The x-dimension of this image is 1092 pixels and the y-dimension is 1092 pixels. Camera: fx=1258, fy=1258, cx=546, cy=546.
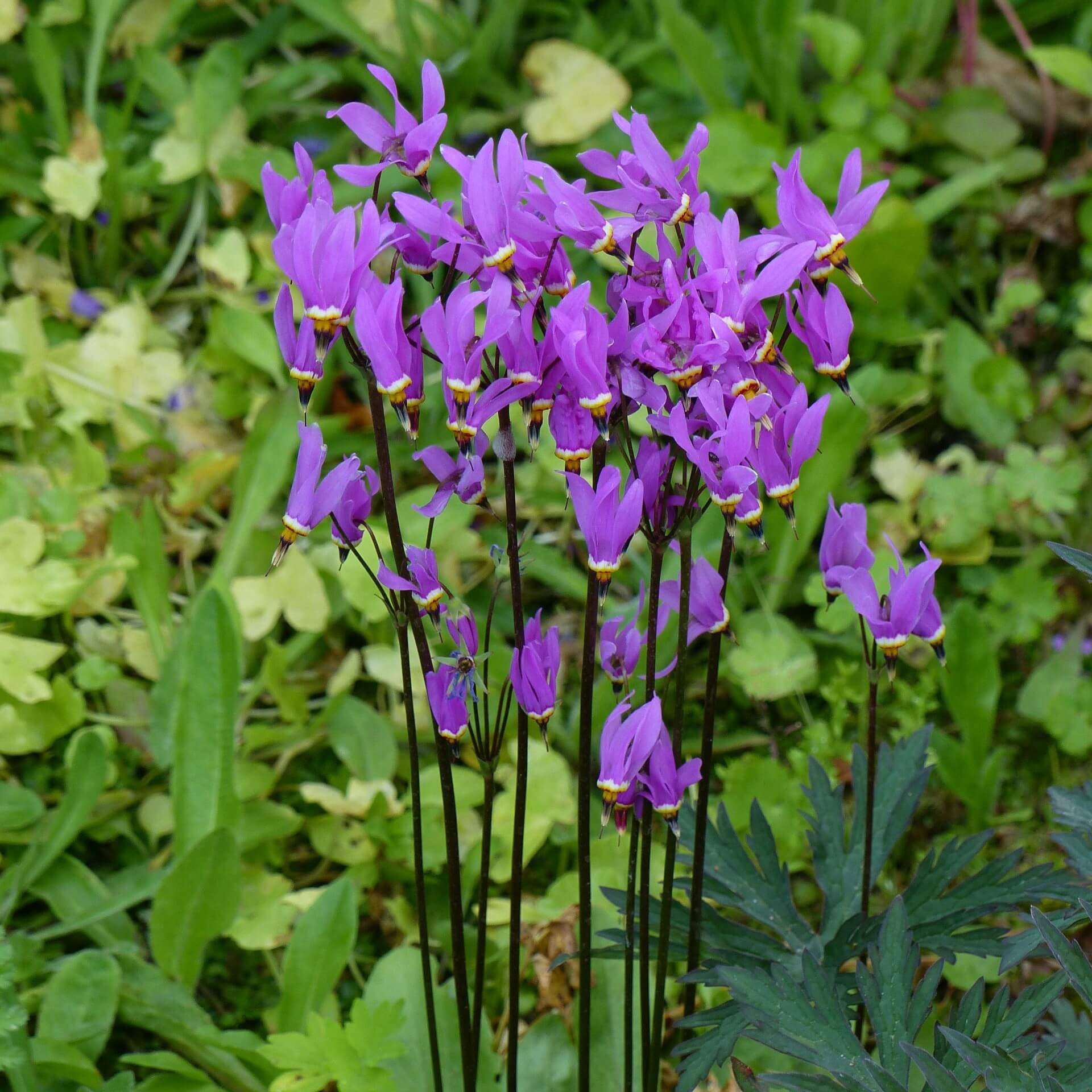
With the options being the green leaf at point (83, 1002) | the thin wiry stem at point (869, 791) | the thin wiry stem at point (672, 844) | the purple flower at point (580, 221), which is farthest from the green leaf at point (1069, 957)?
the green leaf at point (83, 1002)

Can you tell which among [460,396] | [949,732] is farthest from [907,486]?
[460,396]

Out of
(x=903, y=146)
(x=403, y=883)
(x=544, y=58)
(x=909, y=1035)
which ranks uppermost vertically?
(x=544, y=58)

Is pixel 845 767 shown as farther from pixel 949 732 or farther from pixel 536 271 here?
pixel 536 271

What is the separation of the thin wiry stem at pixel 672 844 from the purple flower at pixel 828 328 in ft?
0.65

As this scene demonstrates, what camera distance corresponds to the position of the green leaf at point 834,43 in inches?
114

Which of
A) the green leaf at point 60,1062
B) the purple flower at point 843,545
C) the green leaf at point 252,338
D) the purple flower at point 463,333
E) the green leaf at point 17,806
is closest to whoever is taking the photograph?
the purple flower at point 463,333

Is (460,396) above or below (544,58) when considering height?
below

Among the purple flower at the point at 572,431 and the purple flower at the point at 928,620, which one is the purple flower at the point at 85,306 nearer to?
the purple flower at the point at 572,431

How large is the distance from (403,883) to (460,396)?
1.31m

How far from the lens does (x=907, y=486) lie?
2.66 meters

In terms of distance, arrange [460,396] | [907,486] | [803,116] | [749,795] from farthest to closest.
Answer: [803,116], [907,486], [749,795], [460,396]

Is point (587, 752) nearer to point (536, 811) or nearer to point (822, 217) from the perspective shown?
point (822, 217)

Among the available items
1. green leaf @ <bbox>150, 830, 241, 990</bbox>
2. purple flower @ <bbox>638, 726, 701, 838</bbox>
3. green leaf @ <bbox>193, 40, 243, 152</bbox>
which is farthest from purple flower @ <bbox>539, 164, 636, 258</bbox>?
green leaf @ <bbox>193, 40, 243, 152</bbox>

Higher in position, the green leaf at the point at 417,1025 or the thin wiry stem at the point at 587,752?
the thin wiry stem at the point at 587,752
